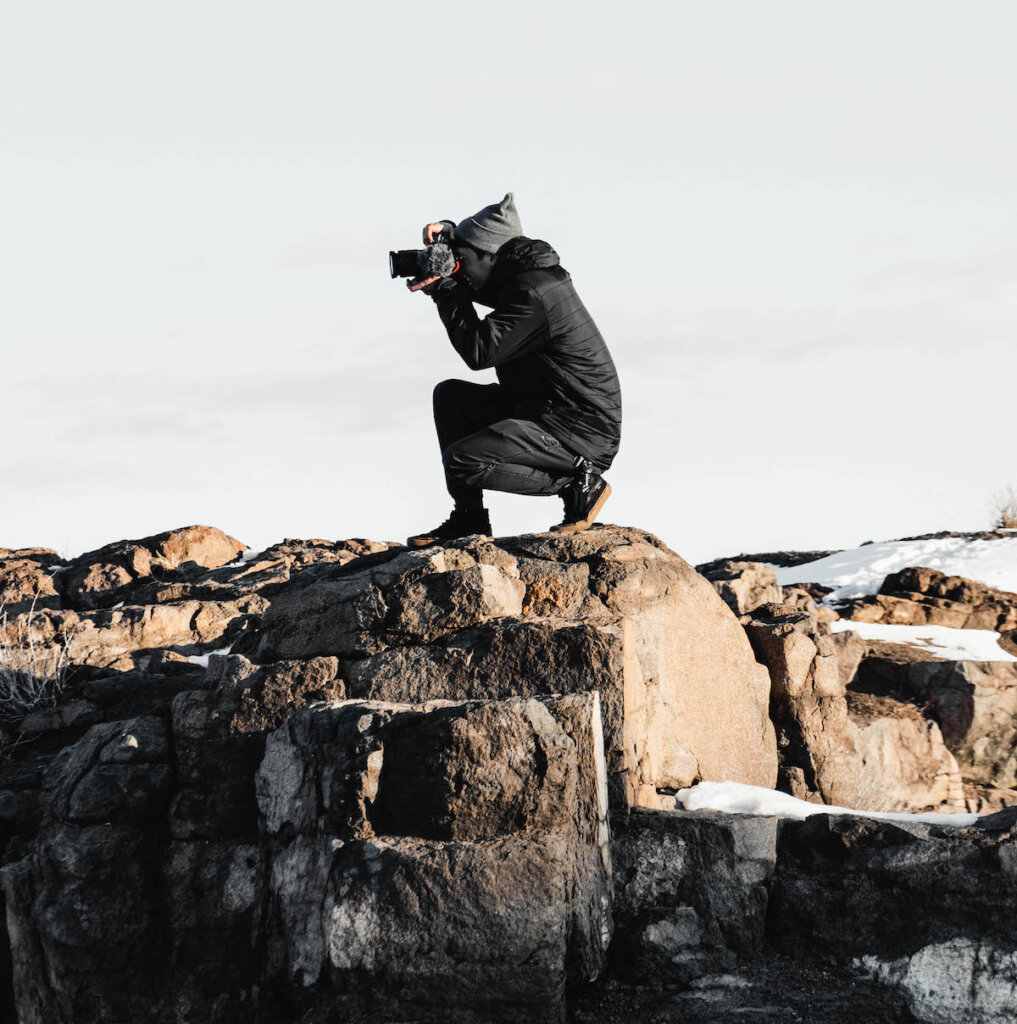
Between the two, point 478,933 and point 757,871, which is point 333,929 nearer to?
point 478,933

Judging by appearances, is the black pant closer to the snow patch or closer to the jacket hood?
the jacket hood

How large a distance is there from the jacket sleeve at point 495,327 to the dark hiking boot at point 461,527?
101 cm

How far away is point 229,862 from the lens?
5918mm

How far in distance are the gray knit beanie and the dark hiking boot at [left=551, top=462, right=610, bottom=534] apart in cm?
149

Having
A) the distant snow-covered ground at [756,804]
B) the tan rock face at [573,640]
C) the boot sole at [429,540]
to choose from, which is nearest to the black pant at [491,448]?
the boot sole at [429,540]

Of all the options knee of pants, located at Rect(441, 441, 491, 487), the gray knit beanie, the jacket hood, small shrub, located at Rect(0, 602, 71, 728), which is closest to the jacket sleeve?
the jacket hood

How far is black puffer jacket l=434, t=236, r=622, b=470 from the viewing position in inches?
289

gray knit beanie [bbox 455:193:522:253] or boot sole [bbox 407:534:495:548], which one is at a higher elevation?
gray knit beanie [bbox 455:193:522:253]

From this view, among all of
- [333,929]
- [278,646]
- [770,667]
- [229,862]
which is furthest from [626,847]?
[770,667]

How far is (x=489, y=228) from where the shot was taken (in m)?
7.65

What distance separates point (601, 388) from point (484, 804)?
3335mm

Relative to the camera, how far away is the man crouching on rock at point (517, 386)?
7402 millimetres

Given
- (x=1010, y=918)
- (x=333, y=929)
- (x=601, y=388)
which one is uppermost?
(x=601, y=388)

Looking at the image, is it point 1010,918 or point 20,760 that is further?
point 20,760
